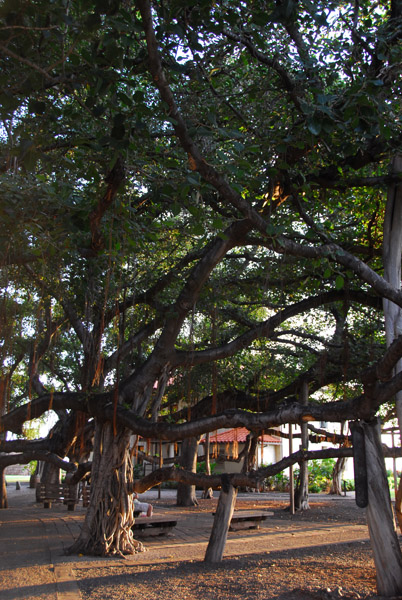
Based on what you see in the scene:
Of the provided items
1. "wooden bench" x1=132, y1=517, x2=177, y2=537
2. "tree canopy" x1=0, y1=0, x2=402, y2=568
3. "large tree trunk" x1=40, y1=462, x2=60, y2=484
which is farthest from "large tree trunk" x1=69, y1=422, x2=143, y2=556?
"large tree trunk" x1=40, y1=462, x2=60, y2=484

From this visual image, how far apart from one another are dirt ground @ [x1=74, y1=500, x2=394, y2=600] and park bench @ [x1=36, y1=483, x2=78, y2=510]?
24.1 ft

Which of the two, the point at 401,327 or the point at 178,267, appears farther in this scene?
the point at 178,267

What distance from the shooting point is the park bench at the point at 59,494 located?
549 inches

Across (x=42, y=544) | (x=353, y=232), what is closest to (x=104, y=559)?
(x=42, y=544)

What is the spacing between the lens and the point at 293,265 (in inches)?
334

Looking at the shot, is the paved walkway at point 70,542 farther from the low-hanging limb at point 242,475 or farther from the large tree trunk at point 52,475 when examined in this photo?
the large tree trunk at point 52,475

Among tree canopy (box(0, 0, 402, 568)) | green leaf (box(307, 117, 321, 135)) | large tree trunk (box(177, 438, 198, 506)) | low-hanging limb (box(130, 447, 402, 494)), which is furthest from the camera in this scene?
large tree trunk (box(177, 438, 198, 506))

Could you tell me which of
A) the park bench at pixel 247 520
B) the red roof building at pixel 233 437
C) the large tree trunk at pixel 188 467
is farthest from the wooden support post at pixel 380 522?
the red roof building at pixel 233 437

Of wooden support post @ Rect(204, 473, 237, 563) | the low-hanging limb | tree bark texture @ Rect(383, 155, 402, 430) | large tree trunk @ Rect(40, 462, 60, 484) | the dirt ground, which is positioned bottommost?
the dirt ground

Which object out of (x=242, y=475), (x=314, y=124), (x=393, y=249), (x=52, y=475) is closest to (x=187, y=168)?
(x=314, y=124)

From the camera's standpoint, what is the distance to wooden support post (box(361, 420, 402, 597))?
4430mm

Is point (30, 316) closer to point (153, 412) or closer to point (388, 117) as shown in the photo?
point (153, 412)

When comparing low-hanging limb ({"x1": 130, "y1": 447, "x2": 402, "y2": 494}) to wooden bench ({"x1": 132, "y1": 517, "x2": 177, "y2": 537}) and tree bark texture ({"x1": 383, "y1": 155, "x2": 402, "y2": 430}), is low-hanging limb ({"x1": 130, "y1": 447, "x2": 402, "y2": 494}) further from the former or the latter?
tree bark texture ({"x1": 383, "y1": 155, "x2": 402, "y2": 430})

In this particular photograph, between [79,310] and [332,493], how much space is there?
17.3m
